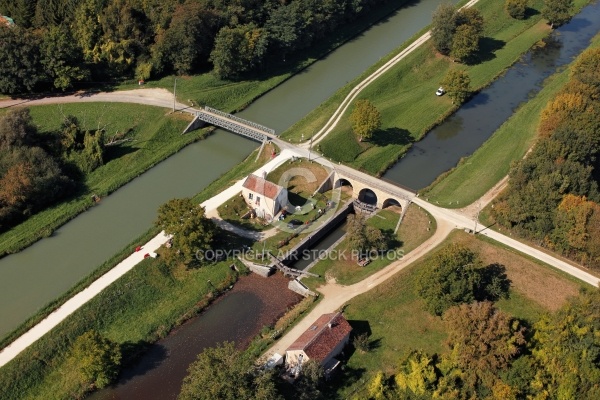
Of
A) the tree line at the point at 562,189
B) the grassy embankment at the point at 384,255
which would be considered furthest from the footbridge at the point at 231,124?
the tree line at the point at 562,189

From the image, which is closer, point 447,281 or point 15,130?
point 447,281

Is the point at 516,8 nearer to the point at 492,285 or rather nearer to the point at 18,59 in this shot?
the point at 492,285

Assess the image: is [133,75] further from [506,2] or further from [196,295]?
[506,2]

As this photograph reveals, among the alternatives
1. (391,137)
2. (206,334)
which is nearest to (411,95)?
(391,137)

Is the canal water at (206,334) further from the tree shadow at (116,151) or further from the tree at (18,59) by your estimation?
the tree at (18,59)

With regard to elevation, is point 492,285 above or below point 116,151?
below

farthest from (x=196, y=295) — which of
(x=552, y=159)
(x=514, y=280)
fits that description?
(x=552, y=159)

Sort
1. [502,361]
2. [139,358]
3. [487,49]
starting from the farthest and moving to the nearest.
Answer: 1. [487,49]
2. [139,358]
3. [502,361]
